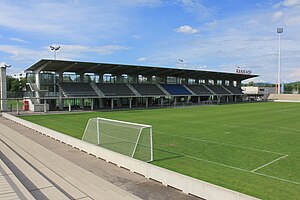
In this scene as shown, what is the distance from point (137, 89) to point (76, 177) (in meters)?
47.5

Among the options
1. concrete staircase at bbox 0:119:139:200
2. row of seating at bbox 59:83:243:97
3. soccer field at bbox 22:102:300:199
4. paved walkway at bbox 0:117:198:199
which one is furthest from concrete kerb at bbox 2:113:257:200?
row of seating at bbox 59:83:243:97

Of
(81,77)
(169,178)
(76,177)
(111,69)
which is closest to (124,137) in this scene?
(76,177)

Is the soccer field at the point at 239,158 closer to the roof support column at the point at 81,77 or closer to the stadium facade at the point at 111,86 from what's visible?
the stadium facade at the point at 111,86

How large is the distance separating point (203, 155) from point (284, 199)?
20.1ft

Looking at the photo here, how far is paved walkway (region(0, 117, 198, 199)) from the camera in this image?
852cm

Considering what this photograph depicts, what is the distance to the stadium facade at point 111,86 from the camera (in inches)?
1829

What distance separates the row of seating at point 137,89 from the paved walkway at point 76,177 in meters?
33.3

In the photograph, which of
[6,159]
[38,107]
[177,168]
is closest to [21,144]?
[6,159]

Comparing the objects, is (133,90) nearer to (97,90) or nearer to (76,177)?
(97,90)

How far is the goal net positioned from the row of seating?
100ft

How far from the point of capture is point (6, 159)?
12266mm

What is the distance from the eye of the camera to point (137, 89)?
57.4 m

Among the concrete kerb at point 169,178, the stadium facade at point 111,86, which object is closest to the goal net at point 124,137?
the concrete kerb at point 169,178

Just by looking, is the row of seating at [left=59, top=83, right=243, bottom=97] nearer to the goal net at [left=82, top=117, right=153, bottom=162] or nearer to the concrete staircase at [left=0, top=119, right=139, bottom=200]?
the goal net at [left=82, top=117, right=153, bottom=162]
